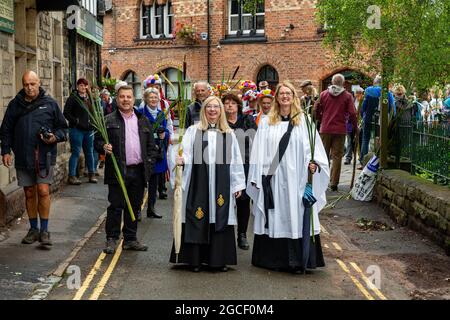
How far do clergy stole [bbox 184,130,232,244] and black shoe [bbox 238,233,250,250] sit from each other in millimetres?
1373

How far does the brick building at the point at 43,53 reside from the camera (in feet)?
34.1

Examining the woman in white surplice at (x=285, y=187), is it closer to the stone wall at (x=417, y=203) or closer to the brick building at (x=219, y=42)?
the stone wall at (x=417, y=203)

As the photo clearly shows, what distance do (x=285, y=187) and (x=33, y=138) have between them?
309 cm

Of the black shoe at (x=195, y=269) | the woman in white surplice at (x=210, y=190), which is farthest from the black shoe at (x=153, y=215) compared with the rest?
the black shoe at (x=195, y=269)

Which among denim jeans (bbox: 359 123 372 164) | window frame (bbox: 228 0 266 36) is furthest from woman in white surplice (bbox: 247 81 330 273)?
window frame (bbox: 228 0 266 36)

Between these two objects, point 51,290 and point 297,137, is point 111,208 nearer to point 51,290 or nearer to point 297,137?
point 51,290

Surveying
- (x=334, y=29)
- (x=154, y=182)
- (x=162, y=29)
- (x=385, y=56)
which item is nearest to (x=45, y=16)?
(x=154, y=182)

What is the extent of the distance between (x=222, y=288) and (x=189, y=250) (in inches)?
33.8

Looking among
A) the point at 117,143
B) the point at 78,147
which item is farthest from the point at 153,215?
the point at 78,147

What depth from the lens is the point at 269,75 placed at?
32375mm

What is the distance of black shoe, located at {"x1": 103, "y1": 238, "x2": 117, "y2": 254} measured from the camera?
28.1 feet

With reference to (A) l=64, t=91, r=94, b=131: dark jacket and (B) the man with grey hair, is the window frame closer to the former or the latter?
(A) l=64, t=91, r=94, b=131: dark jacket

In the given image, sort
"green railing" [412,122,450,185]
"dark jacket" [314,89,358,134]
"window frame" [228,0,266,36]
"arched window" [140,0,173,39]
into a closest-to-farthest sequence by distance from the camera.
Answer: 1. "green railing" [412,122,450,185]
2. "dark jacket" [314,89,358,134]
3. "window frame" [228,0,266,36]
4. "arched window" [140,0,173,39]

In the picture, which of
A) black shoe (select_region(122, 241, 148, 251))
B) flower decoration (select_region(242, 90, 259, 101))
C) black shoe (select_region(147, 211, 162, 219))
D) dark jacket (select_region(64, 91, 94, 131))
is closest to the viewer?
black shoe (select_region(122, 241, 148, 251))
